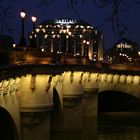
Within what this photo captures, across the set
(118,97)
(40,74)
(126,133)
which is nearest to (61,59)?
(126,133)

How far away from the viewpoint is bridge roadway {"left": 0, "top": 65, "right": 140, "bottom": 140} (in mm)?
32503

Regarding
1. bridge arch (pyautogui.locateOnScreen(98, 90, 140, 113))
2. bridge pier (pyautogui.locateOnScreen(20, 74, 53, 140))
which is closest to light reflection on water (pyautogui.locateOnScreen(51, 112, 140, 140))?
bridge pier (pyautogui.locateOnScreen(20, 74, 53, 140))

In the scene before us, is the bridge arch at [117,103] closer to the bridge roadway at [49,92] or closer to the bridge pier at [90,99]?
the bridge roadway at [49,92]

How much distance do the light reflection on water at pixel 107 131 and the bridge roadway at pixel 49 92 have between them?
1101mm

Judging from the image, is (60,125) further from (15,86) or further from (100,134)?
(15,86)

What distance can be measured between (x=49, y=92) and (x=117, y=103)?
48525 mm

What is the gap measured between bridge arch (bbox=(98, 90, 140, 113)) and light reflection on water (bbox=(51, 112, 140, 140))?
49.8 ft

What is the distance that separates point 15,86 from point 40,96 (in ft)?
15.9

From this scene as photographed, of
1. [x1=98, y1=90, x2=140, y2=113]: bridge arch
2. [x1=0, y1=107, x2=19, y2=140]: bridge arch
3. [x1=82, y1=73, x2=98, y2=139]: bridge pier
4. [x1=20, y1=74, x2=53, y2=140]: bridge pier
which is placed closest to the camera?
[x1=20, y1=74, x2=53, y2=140]: bridge pier

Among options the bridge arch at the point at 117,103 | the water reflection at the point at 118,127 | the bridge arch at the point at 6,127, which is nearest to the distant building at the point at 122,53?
the bridge arch at the point at 117,103

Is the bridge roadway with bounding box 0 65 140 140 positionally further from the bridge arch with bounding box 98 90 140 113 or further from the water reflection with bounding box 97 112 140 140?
the bridge arch with bounding box 98 90 140 113

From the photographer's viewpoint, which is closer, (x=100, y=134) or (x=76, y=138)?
(x=76, y=138)

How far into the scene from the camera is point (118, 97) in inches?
3474

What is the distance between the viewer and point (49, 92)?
127 ft
